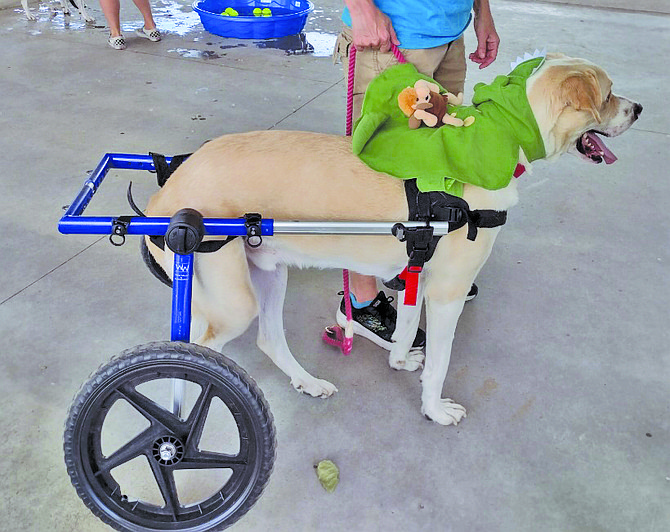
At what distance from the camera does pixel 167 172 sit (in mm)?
1837

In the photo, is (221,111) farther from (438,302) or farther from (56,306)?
(438,302)

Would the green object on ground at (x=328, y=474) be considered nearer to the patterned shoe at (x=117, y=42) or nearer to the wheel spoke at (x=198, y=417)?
the wheel spoke at (x=198, y=417)

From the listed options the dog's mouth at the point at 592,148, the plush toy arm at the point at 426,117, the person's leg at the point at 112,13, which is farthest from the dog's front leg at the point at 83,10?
the dog's mouth at the point at 592,148

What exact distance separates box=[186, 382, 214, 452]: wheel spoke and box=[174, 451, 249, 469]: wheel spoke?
0.08 feet

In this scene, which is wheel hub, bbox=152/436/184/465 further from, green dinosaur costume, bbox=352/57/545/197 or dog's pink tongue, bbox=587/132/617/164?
dog's pink tongue, bbox=587/132/617/164

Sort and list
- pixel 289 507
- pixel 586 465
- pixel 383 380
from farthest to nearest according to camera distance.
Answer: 1. pixel 383 380
2. pixel 586 465
3. pixel 289 507

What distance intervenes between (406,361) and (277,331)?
496mm

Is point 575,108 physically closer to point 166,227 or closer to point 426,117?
point 426,117

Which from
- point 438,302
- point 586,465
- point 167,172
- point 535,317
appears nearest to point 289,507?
point 438,302

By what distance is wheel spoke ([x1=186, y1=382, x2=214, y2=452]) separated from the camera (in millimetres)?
1458

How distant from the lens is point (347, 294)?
2.04 meters

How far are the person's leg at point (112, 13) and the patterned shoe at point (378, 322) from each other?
4207 millimetres

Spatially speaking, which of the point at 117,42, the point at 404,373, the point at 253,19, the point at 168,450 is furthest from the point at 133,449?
the point at 253,19

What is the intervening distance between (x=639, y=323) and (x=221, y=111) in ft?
9.78
